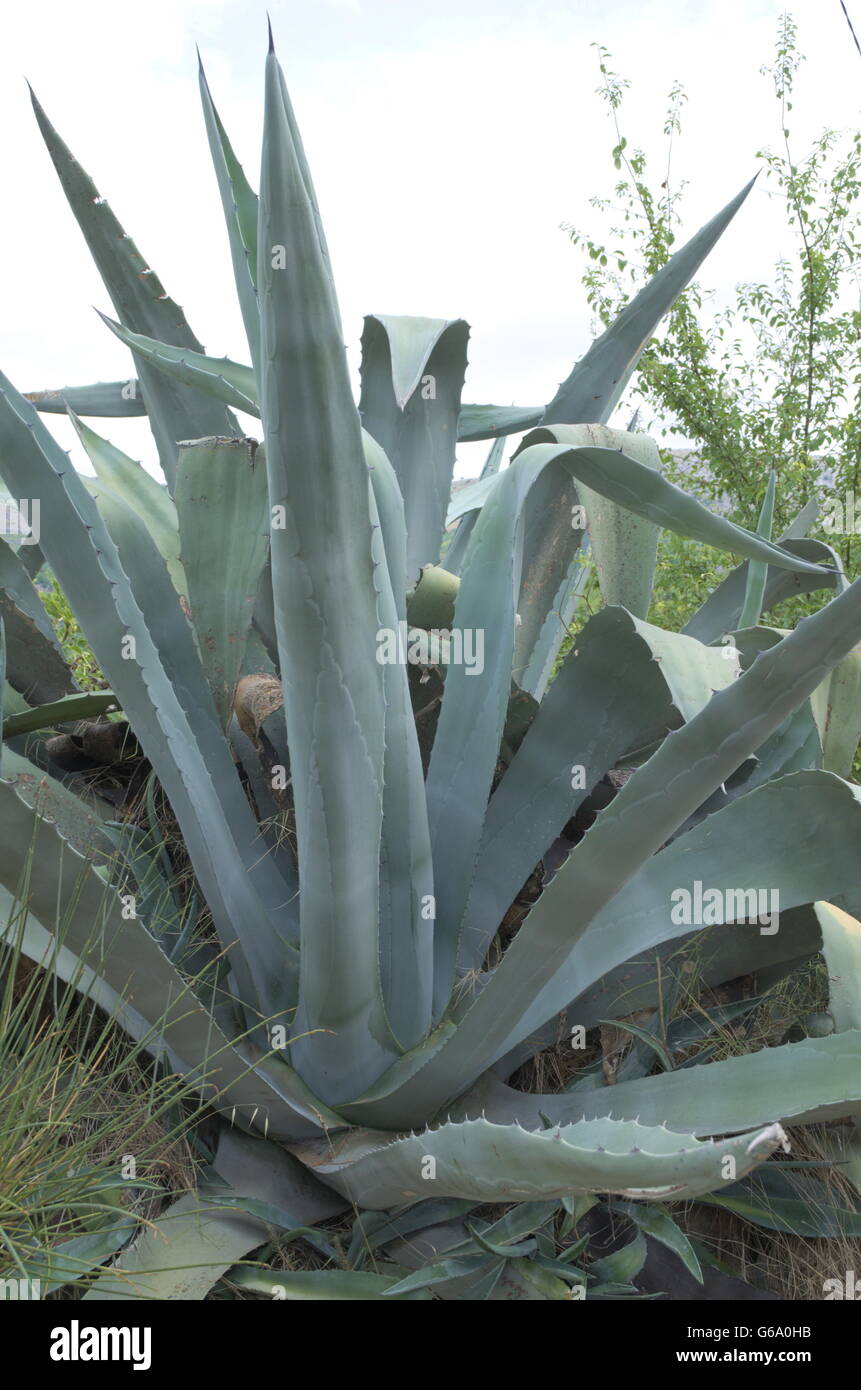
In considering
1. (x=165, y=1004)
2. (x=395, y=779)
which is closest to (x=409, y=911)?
(x=395, y=779)

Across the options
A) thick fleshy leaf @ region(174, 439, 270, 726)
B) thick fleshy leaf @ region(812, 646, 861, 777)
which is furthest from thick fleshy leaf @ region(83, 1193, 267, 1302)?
thick fleshy leaf @ region(812, 646, 861, 777)

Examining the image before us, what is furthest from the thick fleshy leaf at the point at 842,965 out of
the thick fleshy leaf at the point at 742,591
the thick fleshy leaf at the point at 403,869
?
the thick fleshy leaf at the point at 742,591

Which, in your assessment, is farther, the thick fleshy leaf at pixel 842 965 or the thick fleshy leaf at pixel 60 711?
the thick fleshy leaf at pixel 60 711

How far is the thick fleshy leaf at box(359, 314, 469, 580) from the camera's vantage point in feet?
4.81

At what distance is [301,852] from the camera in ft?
3.19

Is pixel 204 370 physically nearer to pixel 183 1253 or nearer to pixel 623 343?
pixel 623 343

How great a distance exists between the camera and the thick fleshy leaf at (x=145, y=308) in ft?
4.88

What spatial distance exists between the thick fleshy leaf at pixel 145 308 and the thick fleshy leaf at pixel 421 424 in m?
0.23

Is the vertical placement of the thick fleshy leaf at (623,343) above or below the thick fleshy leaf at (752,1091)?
above

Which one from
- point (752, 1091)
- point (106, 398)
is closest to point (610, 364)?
point (106, 398)

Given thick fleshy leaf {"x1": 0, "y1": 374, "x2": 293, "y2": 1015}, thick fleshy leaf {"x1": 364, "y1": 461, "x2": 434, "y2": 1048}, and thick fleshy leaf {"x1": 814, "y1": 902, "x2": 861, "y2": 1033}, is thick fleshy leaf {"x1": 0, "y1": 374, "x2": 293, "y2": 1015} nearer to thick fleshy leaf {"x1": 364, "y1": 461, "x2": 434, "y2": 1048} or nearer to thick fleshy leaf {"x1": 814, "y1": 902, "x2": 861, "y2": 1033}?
thick fleshy leaf {"x1": 364, "y1": 461, "x2": 434, "y2": 1048}

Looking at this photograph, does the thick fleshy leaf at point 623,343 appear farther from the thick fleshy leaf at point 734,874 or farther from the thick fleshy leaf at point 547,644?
the thick fleshy leaf at point 734,874

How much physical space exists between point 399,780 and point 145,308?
0.89 metres

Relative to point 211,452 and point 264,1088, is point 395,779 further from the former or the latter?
point 211,452
